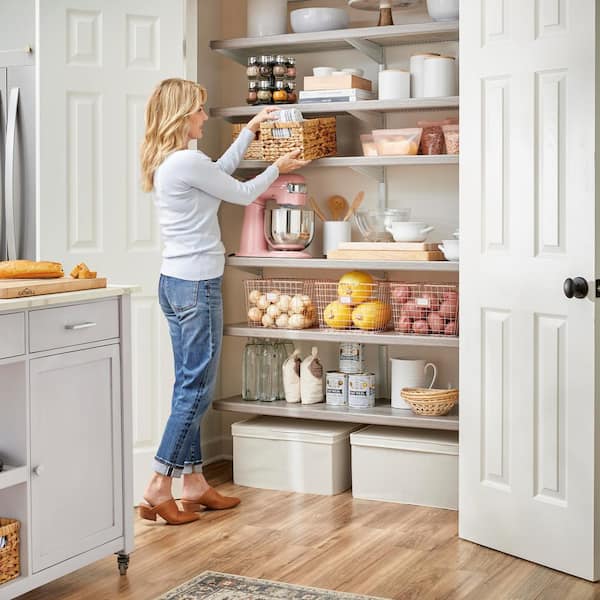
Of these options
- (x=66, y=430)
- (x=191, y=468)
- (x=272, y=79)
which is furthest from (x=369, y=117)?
(x=66, y=430)

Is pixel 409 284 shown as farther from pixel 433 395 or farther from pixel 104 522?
pixel 104 522

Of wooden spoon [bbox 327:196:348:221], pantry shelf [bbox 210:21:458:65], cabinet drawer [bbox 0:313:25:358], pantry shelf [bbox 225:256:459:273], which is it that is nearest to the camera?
cabinet drawer [bbox 0:313:25:358]

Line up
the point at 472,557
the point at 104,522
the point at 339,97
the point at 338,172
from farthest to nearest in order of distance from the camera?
1. the point at 338,172
2. the point at 339,97
3. the point at 472,557
4. the point at 104,522

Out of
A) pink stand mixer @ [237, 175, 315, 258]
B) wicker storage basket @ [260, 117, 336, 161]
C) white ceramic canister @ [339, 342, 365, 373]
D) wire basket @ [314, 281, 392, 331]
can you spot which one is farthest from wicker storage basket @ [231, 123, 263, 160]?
white ceramic canister @ [339, 342, 365, 373]

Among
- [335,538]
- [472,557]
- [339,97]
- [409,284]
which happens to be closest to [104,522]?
[335,538]

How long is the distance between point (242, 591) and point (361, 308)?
142 centimetres

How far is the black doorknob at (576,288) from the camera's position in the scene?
3156 mm

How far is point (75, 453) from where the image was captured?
3.07 m

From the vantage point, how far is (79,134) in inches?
159

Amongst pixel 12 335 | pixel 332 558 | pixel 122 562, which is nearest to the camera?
pixel 12 335

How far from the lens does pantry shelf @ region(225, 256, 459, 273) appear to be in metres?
3.93

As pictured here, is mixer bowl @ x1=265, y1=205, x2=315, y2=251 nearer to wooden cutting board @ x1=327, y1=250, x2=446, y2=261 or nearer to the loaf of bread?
wooden cutting board @ x1=327, y1=250, x2=446, y2=261

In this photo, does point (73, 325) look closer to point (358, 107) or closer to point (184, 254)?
point (184, 254)

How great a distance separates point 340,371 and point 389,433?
0.37 metres
